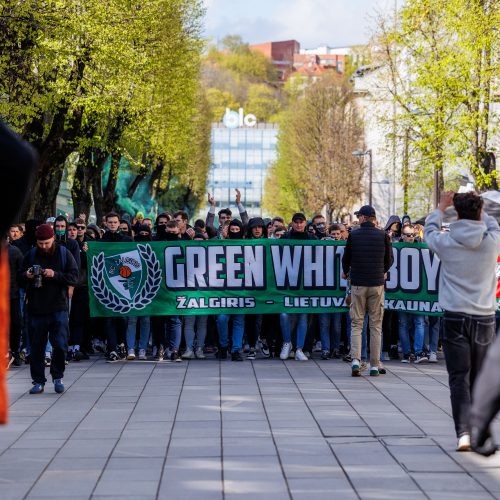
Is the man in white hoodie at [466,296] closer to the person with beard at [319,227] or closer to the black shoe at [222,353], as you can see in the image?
the black shoe at [222,353]

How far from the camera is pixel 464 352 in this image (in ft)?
27.4

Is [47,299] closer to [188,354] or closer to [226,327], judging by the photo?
[188,354]

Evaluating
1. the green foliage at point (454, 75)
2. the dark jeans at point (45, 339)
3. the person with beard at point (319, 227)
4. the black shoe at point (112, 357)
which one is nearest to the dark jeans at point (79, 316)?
the black shoe at point (112, 357)

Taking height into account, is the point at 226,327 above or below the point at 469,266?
below

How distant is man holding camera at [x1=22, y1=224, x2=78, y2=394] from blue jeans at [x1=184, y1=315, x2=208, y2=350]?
4.01m

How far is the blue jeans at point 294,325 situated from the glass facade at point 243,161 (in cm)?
15738

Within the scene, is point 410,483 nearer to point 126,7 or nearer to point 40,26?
point 40,26

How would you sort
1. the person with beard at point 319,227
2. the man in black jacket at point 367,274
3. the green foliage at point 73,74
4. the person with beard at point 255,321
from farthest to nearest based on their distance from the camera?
1. the green foliage at point 73,74
2. the person with beard at point 319,227
3. the person with beard at point 255,321
4. the man in black jacket at point 367,274

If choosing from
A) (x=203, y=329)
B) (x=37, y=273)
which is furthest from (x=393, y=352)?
(x=37, y=273)

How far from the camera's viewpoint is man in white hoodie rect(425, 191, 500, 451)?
834cm

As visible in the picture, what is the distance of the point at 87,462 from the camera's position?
809 cm

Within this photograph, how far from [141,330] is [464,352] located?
27.2 feet

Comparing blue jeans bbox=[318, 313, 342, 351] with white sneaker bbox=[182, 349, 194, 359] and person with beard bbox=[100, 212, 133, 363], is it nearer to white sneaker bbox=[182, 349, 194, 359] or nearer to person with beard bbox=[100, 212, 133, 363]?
white sneaker bbox=[182, 349, 194, 359]

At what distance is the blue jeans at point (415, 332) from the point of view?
15570mm
